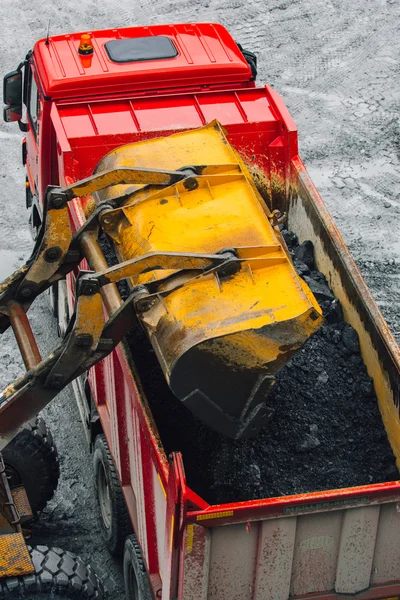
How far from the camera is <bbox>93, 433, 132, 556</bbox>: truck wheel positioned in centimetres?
603

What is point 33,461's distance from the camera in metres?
6.21

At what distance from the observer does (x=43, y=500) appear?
6.39m

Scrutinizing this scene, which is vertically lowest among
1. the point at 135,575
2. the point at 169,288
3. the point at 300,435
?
the point at 135,575

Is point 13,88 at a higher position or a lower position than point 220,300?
higher

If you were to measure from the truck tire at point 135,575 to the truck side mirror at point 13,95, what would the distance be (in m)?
3.80

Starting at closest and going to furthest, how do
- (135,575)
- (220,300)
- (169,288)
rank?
(220,300)
(169,288)
(135,575)

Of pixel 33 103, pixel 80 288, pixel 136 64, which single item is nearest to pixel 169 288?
pixel 80 288

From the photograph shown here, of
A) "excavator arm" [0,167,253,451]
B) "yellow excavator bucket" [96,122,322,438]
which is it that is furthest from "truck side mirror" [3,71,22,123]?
"yellow excavator bucket" [96,122,322,438]

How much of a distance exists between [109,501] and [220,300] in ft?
7.39

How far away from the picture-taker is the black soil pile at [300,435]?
16.2 ft

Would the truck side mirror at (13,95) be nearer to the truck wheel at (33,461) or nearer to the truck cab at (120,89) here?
the truck cab at (120,89)

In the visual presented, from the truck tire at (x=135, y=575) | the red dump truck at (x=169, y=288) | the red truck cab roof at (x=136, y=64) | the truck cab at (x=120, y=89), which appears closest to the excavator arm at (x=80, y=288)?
the red dump truck at (x=169, y=288)

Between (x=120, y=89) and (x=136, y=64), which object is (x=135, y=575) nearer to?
(x=120, y=89)

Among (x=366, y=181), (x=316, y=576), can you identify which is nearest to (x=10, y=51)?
(x=366, y=181)
